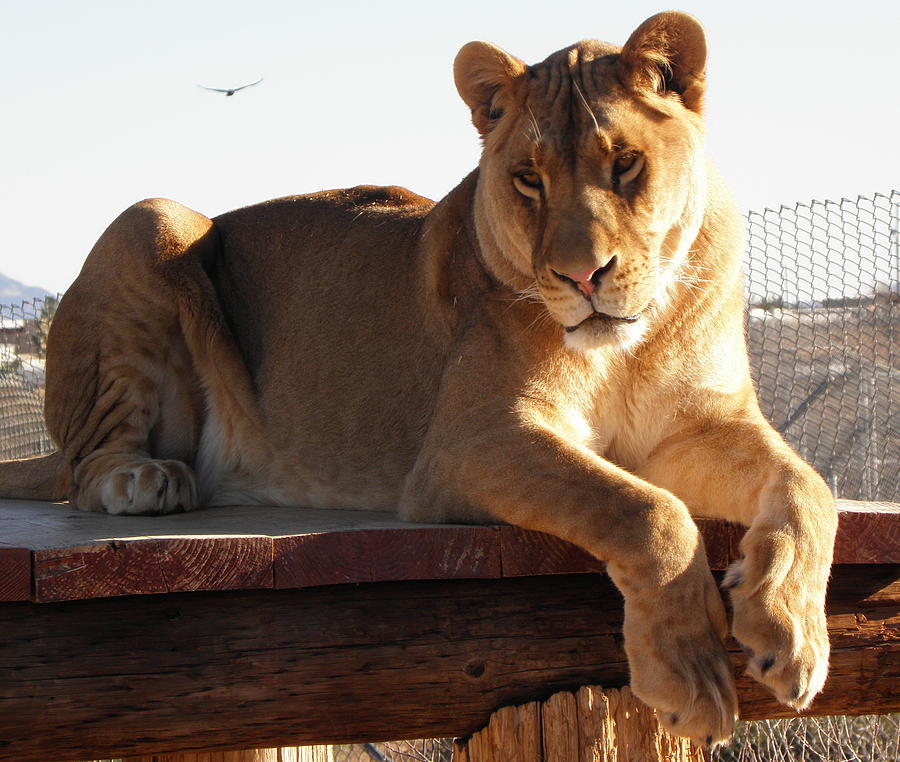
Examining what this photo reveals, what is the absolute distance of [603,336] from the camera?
8.67ft

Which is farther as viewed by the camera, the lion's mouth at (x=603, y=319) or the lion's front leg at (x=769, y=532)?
the lion's mouth at (x=603, y=319)

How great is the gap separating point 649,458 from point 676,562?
2.75 feet

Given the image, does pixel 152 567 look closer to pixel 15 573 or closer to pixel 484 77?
pixel 15 573

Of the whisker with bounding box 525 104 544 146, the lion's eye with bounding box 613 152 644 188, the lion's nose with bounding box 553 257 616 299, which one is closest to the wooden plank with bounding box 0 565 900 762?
the lion's nose with bounding box 553 257 616 299

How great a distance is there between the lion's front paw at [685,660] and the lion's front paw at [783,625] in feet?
0.18

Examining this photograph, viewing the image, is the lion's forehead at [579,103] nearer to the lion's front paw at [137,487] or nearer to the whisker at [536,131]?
the whisker at [536,131]

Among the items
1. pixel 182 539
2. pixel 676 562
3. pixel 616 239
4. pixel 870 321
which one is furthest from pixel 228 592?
pixel 870 321

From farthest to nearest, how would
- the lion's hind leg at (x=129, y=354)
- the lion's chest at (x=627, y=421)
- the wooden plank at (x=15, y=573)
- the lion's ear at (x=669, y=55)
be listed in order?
1. the lion's hind leg at (x=129, y=354)
2. the lion's chest at (x=627, y=421)
3. the lion's ear at (x=669, y=55)
4. the wooden plank at (x=15, y=573)

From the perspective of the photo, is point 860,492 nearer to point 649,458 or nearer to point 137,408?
point 649,458

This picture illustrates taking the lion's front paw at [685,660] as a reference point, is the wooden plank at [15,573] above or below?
above

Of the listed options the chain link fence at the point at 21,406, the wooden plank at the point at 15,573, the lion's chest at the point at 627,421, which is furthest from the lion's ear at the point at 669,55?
the chain link fence at the point at 21,406

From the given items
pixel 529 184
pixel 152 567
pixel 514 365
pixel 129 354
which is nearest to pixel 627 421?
pixel 514 365

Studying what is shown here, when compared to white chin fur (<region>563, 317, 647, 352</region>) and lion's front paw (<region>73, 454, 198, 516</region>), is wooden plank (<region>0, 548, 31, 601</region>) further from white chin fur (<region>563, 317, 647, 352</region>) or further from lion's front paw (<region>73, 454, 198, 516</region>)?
white chin fur (<region>563, 317, 647, 352</region>)

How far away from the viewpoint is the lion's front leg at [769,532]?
2057mm
